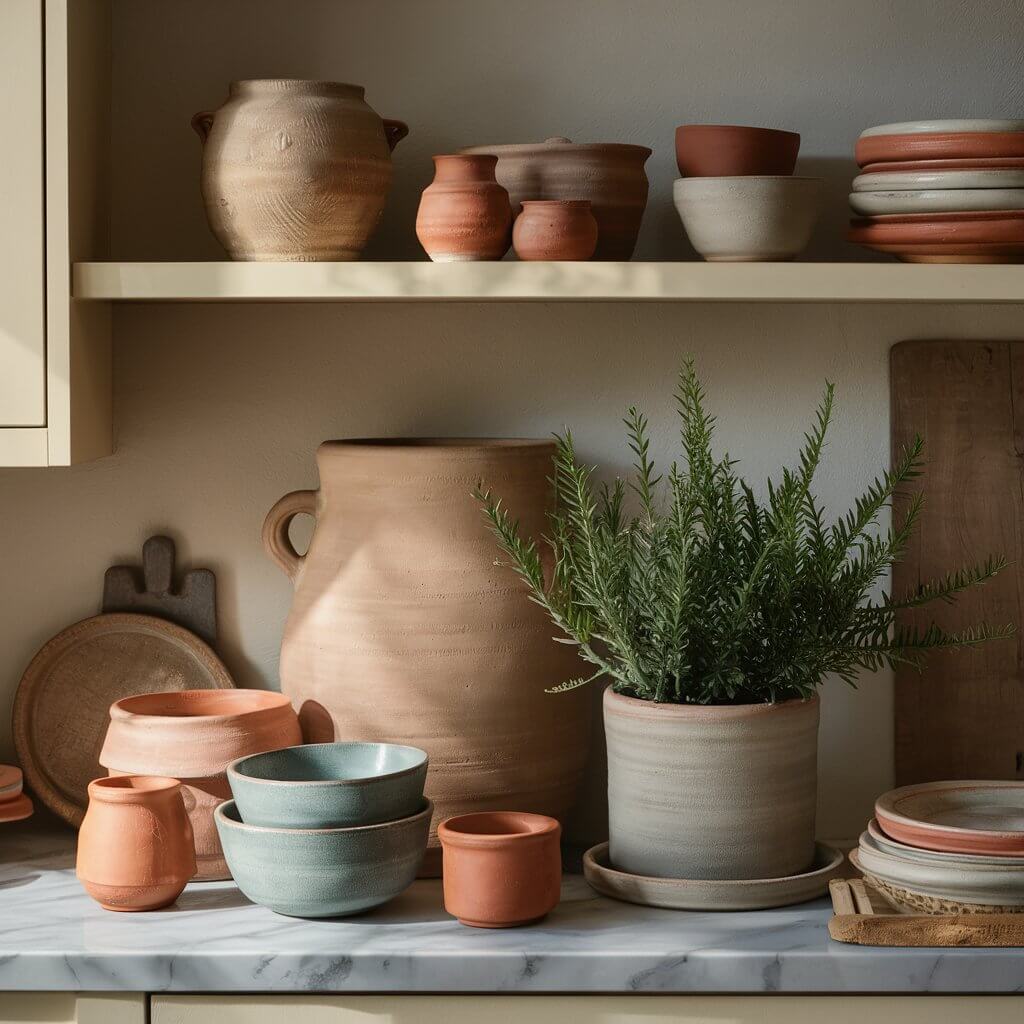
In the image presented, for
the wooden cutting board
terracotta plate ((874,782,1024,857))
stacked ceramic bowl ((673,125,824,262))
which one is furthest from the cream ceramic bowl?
terracotta plate ((874,782,1024,857))

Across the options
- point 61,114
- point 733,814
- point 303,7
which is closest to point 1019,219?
point 733,814

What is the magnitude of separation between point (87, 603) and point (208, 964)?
0.62 meters

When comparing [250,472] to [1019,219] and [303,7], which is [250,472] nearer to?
A: [303,7]

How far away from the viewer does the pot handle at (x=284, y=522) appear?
5.50ft

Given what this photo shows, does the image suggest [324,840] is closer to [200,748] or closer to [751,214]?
[200,748]

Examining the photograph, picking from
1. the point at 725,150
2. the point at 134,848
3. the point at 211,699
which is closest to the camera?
the point at 134,848

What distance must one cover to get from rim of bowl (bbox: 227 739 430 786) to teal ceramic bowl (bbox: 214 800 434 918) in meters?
0.05

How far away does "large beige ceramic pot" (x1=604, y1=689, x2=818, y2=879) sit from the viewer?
1441 mm

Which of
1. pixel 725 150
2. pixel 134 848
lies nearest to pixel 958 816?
pixel 725 150

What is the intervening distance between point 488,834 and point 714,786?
24 cm

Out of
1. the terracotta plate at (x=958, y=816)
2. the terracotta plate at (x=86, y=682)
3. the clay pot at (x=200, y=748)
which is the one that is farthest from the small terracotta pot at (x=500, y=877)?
the terracotta plate at (x=86, y=682)

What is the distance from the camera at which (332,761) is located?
1.54 m

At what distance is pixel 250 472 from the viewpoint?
1.79 metres

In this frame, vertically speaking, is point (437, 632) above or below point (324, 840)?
above
